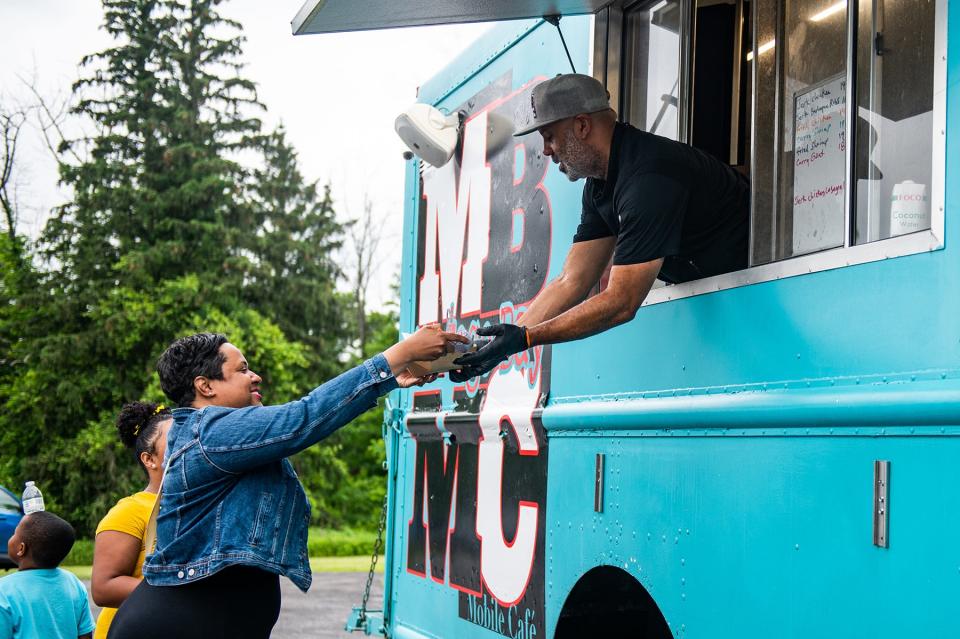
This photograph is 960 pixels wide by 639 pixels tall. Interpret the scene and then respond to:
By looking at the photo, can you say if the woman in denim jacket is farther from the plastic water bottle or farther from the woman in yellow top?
the plastic water bottle

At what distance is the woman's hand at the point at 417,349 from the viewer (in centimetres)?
281

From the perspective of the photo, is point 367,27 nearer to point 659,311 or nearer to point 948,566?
point 659,311

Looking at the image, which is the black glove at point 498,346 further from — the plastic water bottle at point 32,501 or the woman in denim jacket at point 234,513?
the plastic water bottle at point 32,501

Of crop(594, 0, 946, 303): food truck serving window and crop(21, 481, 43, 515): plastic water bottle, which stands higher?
crop(594, 0, 946, 303): food truck serving window

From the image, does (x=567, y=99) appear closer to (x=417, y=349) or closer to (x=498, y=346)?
→ (x=498, y=346)

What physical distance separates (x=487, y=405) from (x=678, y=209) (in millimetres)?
1399

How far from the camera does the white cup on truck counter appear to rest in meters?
2.31

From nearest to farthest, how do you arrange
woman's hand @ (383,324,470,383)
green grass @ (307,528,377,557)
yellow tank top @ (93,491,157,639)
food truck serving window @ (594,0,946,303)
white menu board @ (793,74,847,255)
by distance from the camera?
food truck serving window @ (594,0,946,303)
white menu board @ (793,74,847,255)
woman's hand @ (383,324,470,383)
yellow tank top @ (93,491,157,639)
green grass @ (307,528,377,557)

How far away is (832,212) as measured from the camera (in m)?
2.64

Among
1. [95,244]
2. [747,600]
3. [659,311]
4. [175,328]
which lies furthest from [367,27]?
[95,244]

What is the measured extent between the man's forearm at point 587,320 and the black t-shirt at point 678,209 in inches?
4.8

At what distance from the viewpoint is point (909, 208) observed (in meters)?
2.35

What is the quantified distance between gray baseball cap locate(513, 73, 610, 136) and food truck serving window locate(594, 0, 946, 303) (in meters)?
0.24

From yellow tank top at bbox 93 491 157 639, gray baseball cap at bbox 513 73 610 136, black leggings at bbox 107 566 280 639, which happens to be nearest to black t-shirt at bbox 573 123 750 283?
gray baseball cap at bbox 513 73 610 136
